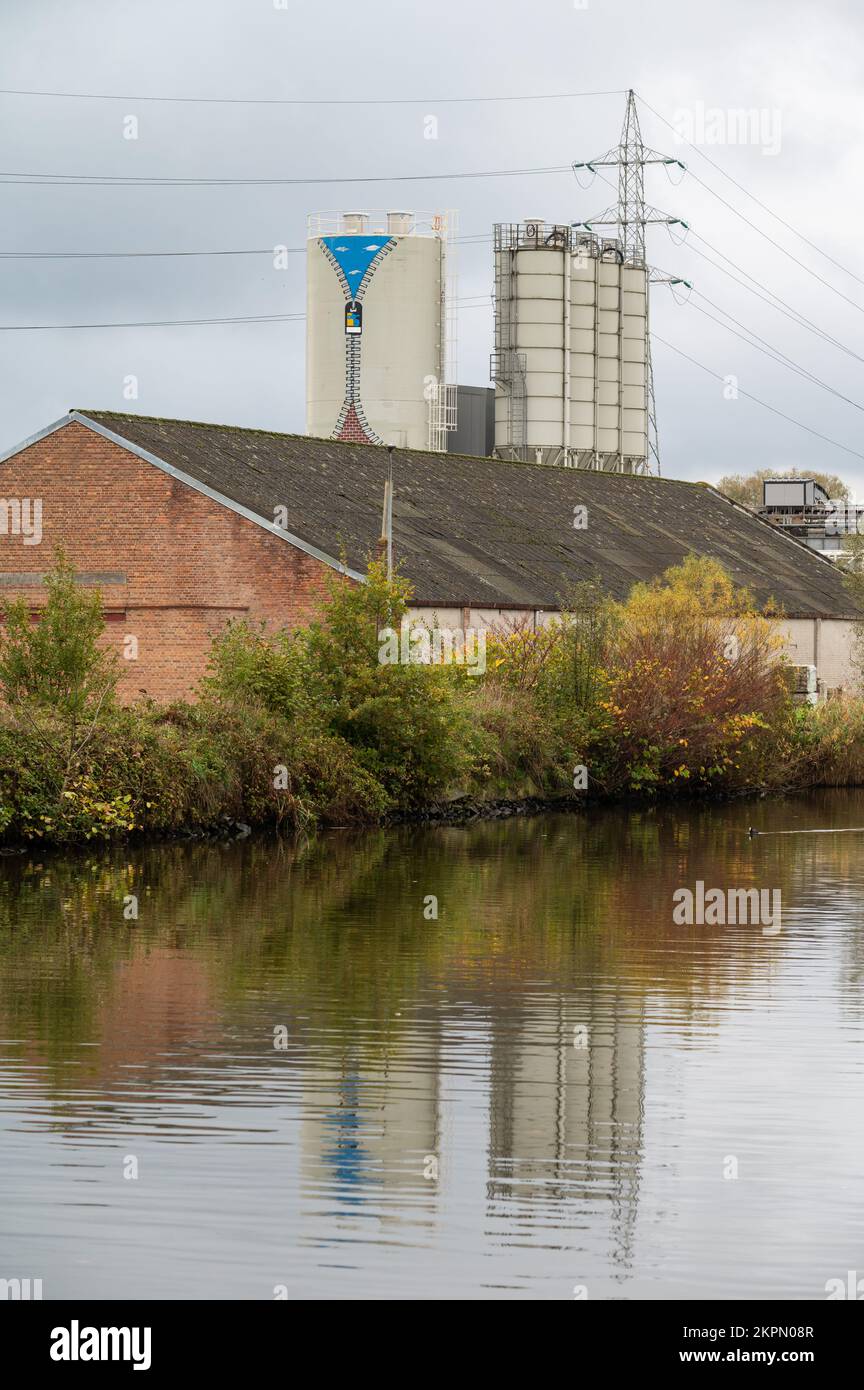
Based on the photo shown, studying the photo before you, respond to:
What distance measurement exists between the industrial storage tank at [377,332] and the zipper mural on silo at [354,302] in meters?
0.03

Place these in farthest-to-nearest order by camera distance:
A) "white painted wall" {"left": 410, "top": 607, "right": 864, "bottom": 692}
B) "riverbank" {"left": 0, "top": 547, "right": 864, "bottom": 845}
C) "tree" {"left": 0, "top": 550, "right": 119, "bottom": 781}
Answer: "white painted wall" {"left": 410, "top": 607, "right": 864, "bottom": 692} < "tree" {"left": 0, "top": 550, "right": 119, "bottom": 781} < "riverbank" {"left": 0, "top": 547, "right": 864, "bottom": 845}

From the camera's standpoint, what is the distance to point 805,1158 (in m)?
10.2

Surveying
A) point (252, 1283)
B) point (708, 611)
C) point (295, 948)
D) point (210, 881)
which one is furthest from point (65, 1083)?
point (708, 611)

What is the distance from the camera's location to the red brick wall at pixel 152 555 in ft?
129

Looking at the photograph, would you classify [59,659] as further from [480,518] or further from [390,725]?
[480,518]

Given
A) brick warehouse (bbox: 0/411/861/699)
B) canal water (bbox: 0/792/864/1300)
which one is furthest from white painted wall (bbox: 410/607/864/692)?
canal water (bbox: 0/792/864/1300)

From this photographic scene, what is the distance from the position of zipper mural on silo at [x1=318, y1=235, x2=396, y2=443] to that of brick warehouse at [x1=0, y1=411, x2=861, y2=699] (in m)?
12.7

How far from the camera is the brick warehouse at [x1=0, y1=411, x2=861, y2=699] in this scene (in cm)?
3959

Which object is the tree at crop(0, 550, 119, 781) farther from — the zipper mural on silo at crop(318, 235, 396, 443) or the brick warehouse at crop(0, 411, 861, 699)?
the zipper mural on silo at crop(318, 235, 396, 443)

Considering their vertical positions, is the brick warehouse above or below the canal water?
above

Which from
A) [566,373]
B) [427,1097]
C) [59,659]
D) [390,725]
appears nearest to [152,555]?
[390,725]

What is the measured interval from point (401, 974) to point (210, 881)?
814 cm

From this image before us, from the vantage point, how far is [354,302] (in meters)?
61.4
